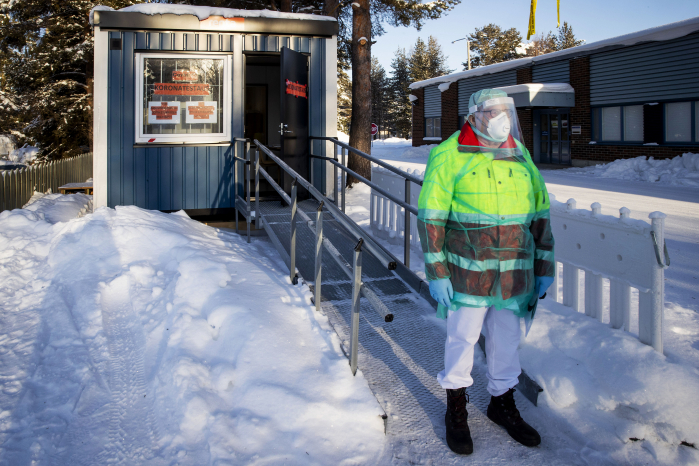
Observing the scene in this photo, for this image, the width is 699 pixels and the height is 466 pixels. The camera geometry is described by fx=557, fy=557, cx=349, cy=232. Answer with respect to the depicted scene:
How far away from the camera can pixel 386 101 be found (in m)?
64.6

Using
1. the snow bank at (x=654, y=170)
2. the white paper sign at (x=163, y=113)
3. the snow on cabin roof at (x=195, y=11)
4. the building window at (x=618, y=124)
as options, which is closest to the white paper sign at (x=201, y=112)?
the white paper sign at (x=163, y=113)

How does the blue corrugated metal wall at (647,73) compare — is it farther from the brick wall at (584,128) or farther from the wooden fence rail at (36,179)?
the wooden fence rail at (36,179)

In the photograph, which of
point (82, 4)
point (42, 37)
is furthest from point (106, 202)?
point (42, 37)

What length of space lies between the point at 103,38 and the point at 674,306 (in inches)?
279

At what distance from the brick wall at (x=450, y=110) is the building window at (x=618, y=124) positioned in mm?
8805

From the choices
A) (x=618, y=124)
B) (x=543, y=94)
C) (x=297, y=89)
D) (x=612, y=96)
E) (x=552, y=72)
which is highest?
(x=552, y=72)

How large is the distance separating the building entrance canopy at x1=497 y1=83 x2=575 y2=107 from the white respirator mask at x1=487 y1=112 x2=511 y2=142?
1837 centimetres

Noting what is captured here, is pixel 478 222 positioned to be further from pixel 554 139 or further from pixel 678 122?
pixel 554 139

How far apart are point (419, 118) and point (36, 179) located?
23790mm

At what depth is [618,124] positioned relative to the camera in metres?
18.9

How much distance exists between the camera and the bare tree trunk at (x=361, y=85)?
1205 cm

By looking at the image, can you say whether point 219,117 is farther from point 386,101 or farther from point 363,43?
point 386,101

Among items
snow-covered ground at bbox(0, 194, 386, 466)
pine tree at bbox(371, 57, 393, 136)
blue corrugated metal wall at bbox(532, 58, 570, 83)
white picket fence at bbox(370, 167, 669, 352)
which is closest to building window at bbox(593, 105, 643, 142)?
blue corrugated metal wall at bbox(532, 58, 570, 83)

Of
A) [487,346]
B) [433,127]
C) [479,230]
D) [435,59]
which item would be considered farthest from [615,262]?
[435,59]
